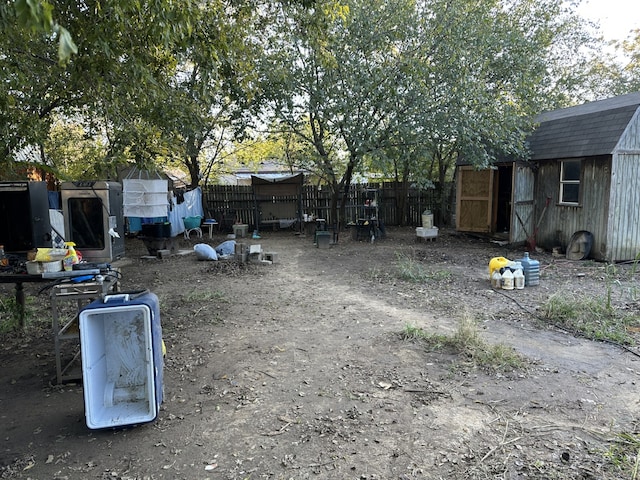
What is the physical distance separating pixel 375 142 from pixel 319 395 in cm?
855

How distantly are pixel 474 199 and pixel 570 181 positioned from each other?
289cm

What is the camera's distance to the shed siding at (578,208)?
32.2ft

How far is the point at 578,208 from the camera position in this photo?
1055 centimetres

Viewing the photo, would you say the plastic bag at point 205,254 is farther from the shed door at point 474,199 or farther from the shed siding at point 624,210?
the shed siding at point 624,210

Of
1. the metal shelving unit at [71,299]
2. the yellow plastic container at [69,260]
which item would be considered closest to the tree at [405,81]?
the yellow plastic container at [69,260]

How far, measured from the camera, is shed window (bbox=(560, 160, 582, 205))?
35.2 ft

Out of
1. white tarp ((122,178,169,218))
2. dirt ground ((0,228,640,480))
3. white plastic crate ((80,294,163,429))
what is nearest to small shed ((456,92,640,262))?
dirt ground ((0,228,640,480))

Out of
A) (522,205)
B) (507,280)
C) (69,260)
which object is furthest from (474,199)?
(69,260)

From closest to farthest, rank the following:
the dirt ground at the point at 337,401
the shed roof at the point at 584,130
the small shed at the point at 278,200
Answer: the dirt ground at the point at 337,401
the shed roof at the point at 584,130
the small shed at the point at 278,200

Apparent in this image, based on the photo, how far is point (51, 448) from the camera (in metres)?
2.95

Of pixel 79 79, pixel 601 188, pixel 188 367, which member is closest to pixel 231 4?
pixel 79 79

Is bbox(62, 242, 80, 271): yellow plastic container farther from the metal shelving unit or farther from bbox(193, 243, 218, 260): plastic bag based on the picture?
bbox(193, 243, 218, 260): plastic bag

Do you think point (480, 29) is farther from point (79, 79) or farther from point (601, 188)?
point (79, 79)

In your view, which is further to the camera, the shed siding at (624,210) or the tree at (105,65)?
the shed siding at (624,210)
